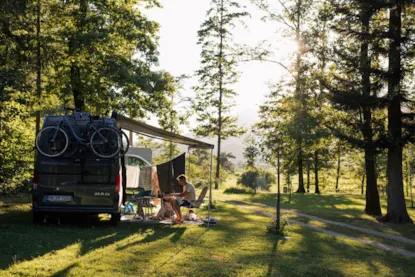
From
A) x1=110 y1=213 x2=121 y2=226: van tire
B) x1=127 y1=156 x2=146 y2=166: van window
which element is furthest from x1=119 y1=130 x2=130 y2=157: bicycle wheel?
x1=127 y1=156 x2=146 y2=166: van window

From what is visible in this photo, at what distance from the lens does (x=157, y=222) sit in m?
10.2

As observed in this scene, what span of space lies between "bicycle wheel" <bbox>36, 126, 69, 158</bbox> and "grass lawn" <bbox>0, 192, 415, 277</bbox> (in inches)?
63.1

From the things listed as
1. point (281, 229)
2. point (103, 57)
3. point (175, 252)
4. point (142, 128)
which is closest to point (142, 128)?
point (142, 128)

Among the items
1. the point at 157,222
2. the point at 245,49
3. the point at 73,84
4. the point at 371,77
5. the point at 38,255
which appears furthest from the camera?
the point at 245,49

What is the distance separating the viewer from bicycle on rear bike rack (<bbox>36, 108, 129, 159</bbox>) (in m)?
8.54

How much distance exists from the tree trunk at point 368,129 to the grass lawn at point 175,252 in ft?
20.4

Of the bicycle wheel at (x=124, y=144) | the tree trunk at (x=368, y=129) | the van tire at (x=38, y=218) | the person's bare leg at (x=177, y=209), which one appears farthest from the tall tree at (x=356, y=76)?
the van tire at (x=38, y=218)

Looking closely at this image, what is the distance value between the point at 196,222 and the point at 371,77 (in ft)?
28.6

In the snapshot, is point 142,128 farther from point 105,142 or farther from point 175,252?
point 175,252

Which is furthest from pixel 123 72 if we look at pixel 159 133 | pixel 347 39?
pixel 347 39

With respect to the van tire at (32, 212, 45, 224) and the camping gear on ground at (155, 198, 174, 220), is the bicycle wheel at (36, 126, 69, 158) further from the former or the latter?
the camping gear on ground at (155, 198, 174, 220)

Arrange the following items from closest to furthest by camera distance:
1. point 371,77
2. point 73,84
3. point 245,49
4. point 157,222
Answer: point 157,222 → point 371,77 → point 73,84 → point 245,49

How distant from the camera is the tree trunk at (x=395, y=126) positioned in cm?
1379

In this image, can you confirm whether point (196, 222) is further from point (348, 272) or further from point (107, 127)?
point (348, 272)
